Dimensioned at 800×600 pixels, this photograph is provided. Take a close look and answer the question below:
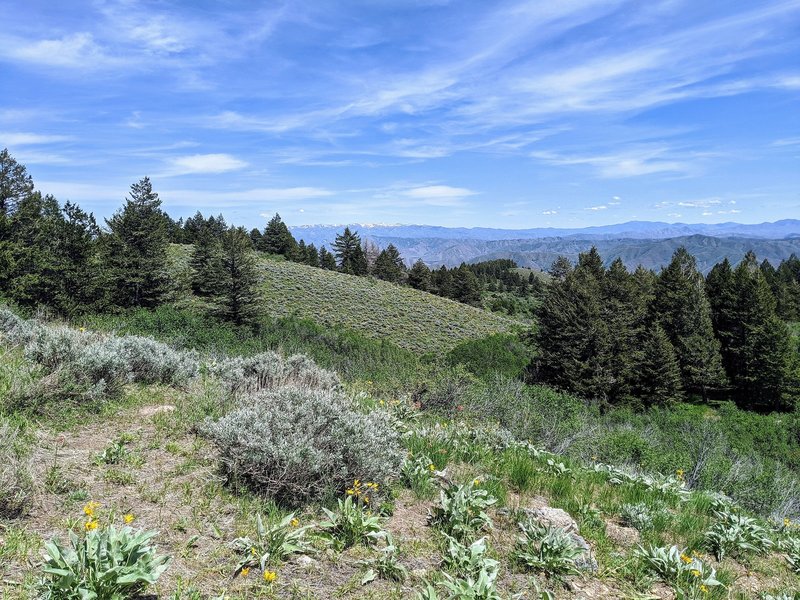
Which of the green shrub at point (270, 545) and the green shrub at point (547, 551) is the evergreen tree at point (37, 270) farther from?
the green shrub at point (547, 551)

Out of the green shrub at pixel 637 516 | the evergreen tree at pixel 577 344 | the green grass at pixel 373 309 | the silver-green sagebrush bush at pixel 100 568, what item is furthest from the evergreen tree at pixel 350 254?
the silver-green sagebrush bush at pixel 100 568

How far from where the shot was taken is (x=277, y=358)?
7.30 metres

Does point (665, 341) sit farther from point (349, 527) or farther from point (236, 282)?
point (349, 527)

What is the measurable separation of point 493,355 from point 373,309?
39.4ft

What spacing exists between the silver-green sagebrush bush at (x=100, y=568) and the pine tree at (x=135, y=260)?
31.1 meters

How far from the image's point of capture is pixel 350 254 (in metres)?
61.5

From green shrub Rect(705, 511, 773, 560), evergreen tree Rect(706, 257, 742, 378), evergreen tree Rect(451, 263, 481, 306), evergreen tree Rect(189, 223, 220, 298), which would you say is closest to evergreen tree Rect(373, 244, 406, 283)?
evergreen tree Rect(451, 263, 481, 306)

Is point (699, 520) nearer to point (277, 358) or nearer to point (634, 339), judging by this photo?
point (277, 358)

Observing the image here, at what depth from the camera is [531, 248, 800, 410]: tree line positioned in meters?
28.2

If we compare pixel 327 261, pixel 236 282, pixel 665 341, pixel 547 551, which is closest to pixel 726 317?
pixel 665 341

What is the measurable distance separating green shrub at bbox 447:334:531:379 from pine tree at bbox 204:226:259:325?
45.2 ft

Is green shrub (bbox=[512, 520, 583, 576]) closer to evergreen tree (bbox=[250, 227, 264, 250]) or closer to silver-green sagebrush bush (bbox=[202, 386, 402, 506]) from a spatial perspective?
silver-green sagebrush bush (bbox=[202, 386, 402, 506])

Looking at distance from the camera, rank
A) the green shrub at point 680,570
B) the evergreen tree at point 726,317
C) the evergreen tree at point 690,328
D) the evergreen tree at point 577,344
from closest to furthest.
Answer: the green shrub at point 680,570
the evergreen tree at point 577,344
the evergreen tree at point 690,328
the evergreen tree at point 726,317

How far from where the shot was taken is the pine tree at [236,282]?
28.2 metres
